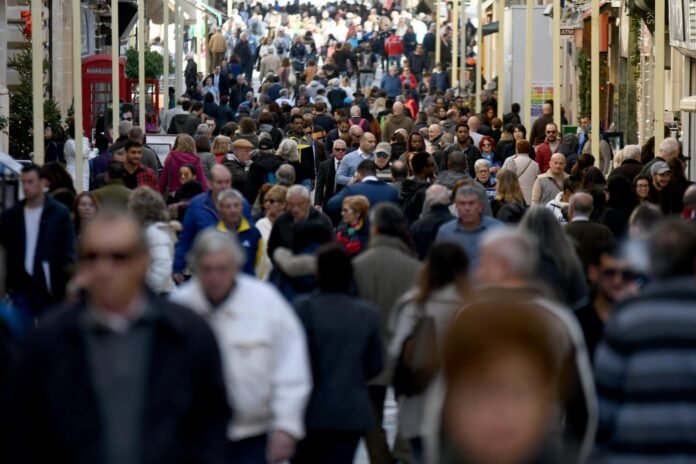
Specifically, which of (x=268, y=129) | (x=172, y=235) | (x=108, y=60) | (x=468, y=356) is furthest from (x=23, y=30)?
(x=468, y=356)

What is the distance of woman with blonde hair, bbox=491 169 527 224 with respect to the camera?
15.0 meters

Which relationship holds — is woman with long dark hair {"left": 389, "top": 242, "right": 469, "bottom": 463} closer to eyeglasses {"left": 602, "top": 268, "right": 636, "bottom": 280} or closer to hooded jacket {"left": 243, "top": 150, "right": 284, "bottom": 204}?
eyeglasses {"left": 602, "top": 268, "right": 636, "bottom": 280}

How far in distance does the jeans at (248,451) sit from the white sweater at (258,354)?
1.8 inches

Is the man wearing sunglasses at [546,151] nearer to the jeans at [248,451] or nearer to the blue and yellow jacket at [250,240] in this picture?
the blue and yellow jacket at [250,240]

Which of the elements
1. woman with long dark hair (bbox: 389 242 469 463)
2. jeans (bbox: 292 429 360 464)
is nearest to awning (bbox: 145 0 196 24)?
woman with long dark hair (bbox: 389 242 469 463)

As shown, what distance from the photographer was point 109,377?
19.4 feet

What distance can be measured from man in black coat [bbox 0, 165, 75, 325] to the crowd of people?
0.01 metres

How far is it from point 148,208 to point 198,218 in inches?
26.8

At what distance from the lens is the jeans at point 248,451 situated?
25.5 feet

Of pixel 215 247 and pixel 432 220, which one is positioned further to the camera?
pixel 432 220

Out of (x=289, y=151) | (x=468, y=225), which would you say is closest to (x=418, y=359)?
(x=468, y=225)

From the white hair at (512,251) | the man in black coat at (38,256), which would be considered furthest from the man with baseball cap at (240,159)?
the white hair at (512,251)

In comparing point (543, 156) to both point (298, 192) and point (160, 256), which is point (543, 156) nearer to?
point (298, 192)

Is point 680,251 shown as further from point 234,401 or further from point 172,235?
point 172,235
